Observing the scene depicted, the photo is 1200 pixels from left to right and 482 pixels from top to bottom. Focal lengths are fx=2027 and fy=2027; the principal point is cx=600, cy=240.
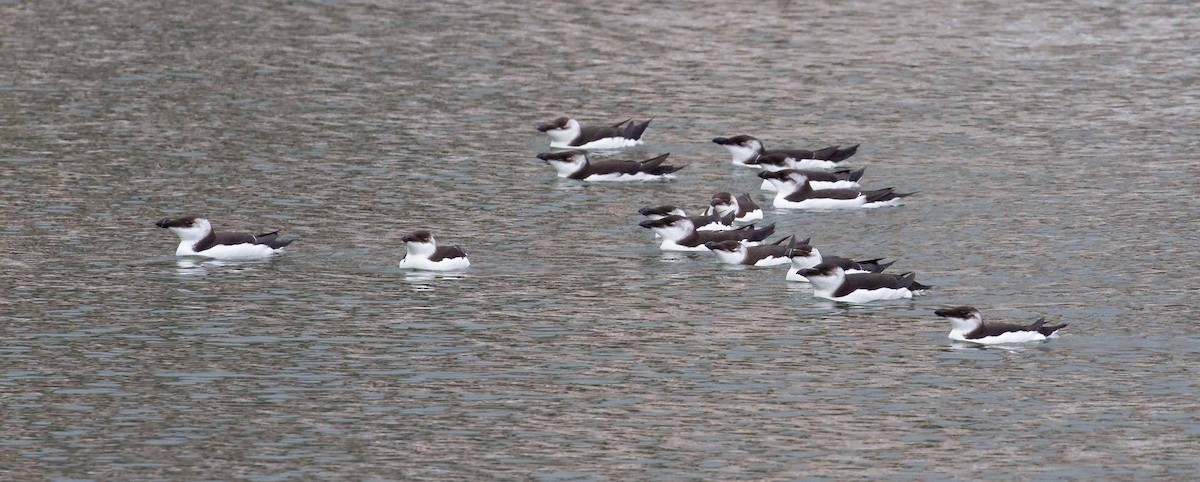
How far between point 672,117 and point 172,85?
48.6ft

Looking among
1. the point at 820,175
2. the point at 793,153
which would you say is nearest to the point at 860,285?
the point at 820,175

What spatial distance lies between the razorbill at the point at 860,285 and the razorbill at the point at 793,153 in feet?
41.6

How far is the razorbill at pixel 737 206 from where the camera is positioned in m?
39.3

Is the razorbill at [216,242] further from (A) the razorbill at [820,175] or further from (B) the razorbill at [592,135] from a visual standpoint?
(B) the razorbill at [592,135]

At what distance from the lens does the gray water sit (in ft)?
78.6

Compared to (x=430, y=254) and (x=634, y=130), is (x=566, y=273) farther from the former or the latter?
(x=634, y=130)

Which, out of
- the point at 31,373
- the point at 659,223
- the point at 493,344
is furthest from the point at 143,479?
the point at 659,223

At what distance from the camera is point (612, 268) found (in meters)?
34.5

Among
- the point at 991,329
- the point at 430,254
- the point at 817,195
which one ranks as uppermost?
the point at 991,329

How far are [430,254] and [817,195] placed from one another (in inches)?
410

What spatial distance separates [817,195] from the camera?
135 feet

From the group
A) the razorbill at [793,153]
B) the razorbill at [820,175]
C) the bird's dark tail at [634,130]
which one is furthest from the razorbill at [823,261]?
the bird's dark tail at [634,130]

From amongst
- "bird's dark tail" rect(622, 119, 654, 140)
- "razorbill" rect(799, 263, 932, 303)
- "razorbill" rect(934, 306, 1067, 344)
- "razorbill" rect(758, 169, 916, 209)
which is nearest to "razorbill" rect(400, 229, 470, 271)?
"razorbill" rect(799, 263, 932, 303)

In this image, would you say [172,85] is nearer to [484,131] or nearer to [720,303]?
[484,131]
